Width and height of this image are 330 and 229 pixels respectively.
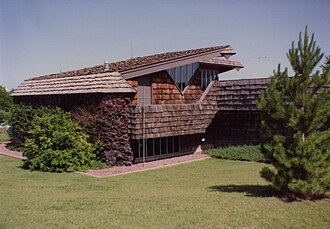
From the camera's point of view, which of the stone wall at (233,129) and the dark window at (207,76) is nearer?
the stone wall at (233,129)

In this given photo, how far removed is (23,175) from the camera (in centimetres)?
1214

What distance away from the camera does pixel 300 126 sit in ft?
26.7

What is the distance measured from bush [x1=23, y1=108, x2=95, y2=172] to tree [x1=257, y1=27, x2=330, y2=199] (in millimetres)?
7560

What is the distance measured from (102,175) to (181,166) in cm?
339

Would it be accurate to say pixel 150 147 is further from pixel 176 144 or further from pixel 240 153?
pixel 240 153

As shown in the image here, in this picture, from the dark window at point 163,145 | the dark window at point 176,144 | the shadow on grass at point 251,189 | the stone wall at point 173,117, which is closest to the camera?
the shadow on grass at point 251,189

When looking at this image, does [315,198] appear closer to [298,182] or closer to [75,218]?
[298,182]

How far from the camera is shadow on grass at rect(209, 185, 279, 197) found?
28.8 feet

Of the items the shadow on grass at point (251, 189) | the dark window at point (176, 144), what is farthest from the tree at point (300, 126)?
the dark window at point (176, 144)

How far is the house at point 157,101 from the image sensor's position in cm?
1455

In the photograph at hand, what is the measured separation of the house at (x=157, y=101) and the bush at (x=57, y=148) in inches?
41.1

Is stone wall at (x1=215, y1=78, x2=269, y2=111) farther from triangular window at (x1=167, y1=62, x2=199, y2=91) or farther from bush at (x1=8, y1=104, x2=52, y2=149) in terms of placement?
bush at (x1=8, y1=104, x2=52, y2=149)

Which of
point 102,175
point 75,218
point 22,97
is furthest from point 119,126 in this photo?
point 22,97

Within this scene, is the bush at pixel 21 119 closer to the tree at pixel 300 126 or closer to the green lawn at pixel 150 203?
the green lawn at pixel 150 203
